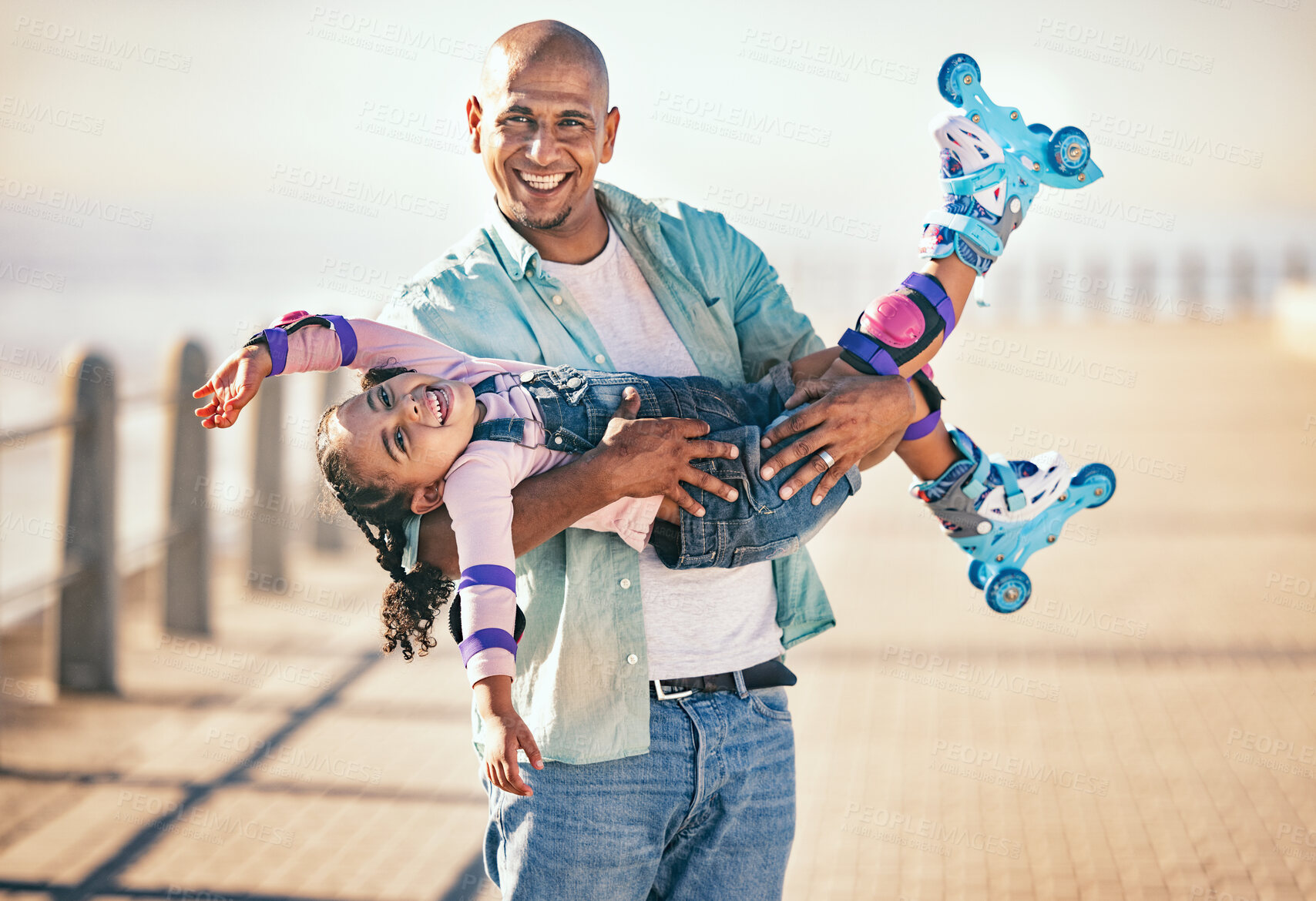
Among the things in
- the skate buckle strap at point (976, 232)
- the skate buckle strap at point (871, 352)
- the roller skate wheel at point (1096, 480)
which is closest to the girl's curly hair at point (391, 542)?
the skate buckle strap at point (871, 352)

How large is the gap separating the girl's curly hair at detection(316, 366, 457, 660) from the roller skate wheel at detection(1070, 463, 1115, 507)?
67.8 inches

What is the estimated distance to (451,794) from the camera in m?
5.05

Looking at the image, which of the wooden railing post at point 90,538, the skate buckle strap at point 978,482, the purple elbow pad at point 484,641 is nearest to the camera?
the purple elbow pad at point 484,641

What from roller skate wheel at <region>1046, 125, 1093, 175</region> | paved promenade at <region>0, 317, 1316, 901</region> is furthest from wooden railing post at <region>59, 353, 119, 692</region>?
roller skate wheel at <region>1046, 125, 1093, 175</region>

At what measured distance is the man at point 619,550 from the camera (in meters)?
2.38

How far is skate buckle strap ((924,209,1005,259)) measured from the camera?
9.09 feet

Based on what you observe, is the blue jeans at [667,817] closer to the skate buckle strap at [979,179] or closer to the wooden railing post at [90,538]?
the skate buckle strap at [979,179]

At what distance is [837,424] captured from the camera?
247 centimetres

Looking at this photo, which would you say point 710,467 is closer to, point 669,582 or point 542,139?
point 669,582

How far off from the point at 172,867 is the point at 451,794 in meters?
1.13

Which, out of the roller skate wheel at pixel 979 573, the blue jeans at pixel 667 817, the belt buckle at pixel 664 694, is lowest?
the blue jeans at pixel 667 817

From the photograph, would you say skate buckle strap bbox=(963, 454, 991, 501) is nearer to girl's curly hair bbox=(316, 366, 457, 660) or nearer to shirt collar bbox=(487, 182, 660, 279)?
shirt collar bbox=(487, 182, 660, 279)

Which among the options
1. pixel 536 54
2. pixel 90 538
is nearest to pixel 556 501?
pixel 536 54

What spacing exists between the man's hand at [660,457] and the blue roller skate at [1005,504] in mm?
872
